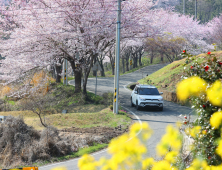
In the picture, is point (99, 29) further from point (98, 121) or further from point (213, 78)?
point (213, 78)

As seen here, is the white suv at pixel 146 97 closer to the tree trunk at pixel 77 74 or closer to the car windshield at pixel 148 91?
the car windshield at pixel 148 91

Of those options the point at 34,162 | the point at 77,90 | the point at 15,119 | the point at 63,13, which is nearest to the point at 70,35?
the point at 63,13

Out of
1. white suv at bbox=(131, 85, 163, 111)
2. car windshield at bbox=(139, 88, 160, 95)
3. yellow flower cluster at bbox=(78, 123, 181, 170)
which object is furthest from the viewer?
car windshield at bbox=(139, 88, 160, 95)

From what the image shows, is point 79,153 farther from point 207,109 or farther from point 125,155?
point 125,155

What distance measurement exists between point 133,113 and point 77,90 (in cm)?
747

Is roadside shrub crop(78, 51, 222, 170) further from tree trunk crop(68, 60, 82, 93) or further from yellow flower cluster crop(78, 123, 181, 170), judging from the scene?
tree trunk crop(68, 60, 82, 93)

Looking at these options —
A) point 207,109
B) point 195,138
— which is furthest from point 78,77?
point 207,109

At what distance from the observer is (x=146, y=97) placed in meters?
17.7

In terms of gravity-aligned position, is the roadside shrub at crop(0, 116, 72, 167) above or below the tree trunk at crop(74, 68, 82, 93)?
below

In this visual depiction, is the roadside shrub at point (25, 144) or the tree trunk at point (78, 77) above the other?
the tree trunk at point (78, 77)

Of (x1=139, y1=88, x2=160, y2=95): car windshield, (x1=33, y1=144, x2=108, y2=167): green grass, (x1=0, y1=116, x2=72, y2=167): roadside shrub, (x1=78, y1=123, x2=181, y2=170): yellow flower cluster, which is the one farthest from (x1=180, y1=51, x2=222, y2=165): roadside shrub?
(x1=139, y1=88, x2=160, y2=95): car windshield

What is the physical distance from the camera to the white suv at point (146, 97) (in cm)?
1764

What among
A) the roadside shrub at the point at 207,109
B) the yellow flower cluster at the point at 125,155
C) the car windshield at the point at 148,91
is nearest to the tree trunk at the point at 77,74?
the car windshield at the point at 148,91

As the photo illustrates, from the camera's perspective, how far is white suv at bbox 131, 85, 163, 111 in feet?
57.9
